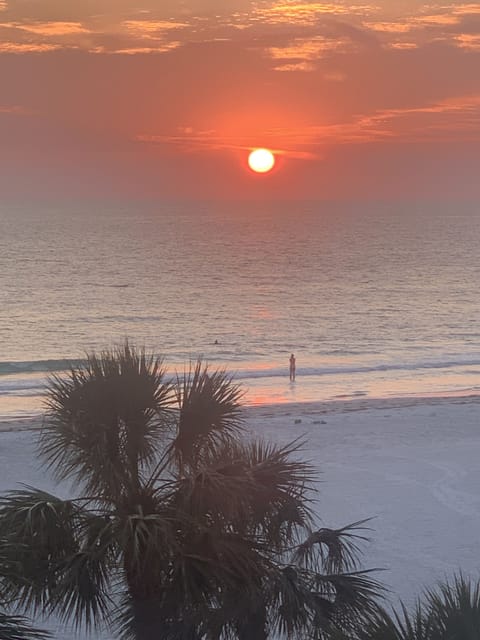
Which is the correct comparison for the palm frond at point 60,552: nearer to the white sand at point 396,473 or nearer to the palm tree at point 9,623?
the palm tree at point 9,623

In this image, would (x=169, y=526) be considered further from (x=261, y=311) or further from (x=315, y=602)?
(x=261, y=311)

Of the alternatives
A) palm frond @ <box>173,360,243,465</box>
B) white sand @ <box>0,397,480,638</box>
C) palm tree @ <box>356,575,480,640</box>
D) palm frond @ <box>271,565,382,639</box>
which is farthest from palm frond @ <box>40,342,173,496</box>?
white sand @ <box>0,397,480,638</box>

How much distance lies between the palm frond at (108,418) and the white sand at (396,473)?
440cm

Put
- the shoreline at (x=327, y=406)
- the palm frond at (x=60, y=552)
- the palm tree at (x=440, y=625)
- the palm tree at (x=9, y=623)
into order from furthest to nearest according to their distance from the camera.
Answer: the shoreline at (x=327, y=406) → the palm frond at (x=60, y=552) → the palm tree at (x=9, y=623) → the palm tree at (x=440, y=625)

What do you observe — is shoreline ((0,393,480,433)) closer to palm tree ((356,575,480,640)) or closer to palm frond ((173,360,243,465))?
palm frond ((173,360,243,465))

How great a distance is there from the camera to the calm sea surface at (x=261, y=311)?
41125mm

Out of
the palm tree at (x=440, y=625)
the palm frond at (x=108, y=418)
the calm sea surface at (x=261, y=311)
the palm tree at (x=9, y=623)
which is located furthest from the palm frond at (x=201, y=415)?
the calm sea surface at (x=261, y=311)

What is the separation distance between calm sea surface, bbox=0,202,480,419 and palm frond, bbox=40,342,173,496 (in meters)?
24.6

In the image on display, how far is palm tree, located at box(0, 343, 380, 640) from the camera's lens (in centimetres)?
733

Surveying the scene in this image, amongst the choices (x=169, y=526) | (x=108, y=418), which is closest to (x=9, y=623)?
(x=169, y=526)

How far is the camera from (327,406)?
3106 cm

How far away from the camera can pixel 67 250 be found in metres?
136

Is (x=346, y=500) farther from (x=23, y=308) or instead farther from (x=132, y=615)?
(x=23, y=308)

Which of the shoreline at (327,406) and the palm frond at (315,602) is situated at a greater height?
the shoreline at (327,406)
